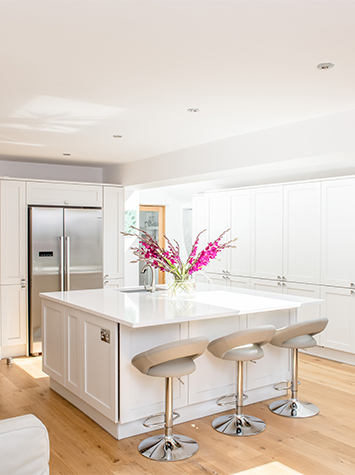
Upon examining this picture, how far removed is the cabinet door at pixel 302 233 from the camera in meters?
5.28

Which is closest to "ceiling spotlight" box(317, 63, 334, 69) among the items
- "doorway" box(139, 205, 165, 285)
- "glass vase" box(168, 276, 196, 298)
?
"glass vase" box(168, 276, 196, 298)

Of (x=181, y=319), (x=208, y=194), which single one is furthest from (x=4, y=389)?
(x=208, y=194)

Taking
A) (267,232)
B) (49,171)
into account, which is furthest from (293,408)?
(49,171)

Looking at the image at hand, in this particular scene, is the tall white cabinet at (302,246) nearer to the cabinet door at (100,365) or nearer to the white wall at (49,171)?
the white wall at (49,171)

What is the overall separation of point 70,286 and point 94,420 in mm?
2553

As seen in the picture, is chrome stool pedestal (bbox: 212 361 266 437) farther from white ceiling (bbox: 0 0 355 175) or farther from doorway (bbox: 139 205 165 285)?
doorway (bbox: 139 205 165 285)

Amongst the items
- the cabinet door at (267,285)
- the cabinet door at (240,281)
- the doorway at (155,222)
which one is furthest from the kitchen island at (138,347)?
the doorway at (155,222)

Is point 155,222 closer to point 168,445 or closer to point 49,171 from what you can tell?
point 49,171

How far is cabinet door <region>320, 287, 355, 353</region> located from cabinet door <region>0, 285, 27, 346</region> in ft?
11.5

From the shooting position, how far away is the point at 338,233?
507 centimetres

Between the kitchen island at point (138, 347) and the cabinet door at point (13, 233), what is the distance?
4.88 ft

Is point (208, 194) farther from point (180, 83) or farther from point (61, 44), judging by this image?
point (61, 44)

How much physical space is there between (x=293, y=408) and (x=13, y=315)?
3456 millimetres

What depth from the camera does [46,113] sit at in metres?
3.80
